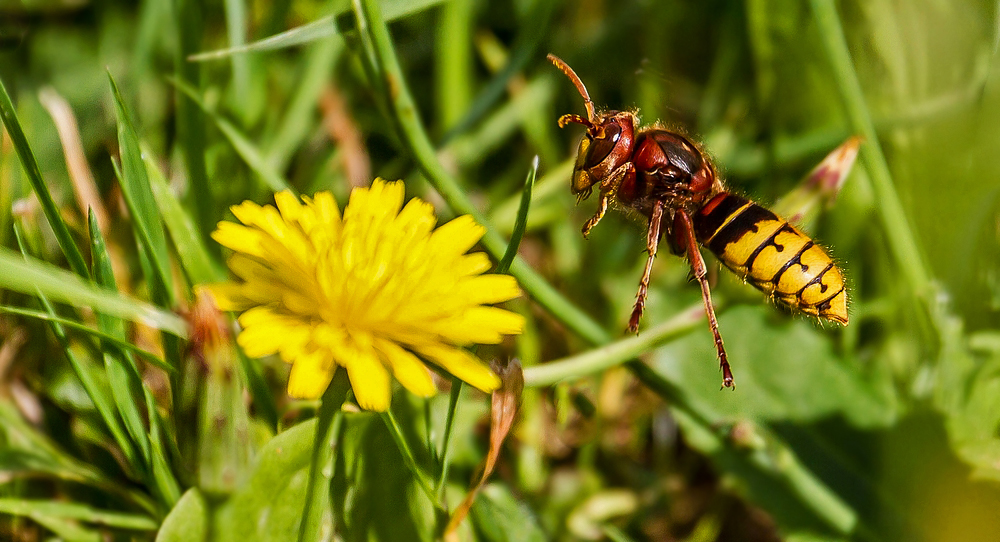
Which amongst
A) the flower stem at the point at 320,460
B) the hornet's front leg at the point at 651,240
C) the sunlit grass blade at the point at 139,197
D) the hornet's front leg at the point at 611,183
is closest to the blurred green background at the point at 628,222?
the flower stem at the point at 320,460

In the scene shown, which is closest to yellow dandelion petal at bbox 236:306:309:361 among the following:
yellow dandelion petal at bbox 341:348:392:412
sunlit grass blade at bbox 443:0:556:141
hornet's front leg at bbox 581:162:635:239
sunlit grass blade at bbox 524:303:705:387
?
yellow dandelion petal at bbox 341:348:392:412

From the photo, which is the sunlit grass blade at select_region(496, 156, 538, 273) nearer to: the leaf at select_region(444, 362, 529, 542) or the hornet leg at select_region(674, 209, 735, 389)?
Result: the leaf at select_region(444, 362, 529, 542)

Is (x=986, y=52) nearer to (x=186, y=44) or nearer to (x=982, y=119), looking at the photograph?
(x=982, y=119)

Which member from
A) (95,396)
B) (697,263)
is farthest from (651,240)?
(95,396)

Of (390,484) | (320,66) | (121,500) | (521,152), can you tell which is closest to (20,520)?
(121,500)

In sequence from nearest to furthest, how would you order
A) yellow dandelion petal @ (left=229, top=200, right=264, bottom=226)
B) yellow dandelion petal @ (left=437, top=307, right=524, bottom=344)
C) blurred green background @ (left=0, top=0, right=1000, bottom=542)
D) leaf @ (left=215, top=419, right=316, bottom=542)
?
1. yellow dandelion petal @ (left=437, top=307, right=524, bottom=344)
2. yellow dandelion petal @ (left=229, top=200, right=264, bottom=226)
3. leaf @ (left=215, top=419, right=316, bottom=542)
4. blurred green background @ (left=0, top=0, right=1000, bottom=542)

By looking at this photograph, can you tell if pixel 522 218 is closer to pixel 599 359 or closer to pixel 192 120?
pixel 599 359
